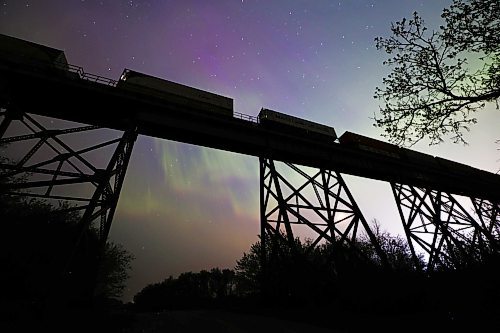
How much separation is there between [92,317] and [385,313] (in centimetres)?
743

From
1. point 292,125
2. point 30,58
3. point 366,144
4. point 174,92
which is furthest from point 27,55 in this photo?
point 366,144

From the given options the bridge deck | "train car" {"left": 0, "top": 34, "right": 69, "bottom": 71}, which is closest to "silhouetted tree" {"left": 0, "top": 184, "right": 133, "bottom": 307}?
the bridge deck

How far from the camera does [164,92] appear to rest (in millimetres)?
9828

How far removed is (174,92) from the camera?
33.4 ft

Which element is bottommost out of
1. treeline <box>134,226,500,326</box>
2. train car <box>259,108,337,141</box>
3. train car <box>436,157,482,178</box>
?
treeline <box>134,226,500,326</box>

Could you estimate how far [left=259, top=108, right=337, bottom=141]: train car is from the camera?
1165cm

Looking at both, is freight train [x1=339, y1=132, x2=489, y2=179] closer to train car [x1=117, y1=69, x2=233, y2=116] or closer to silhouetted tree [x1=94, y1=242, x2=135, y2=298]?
train car [x1=117, y1=69, x2=233, y2=116]

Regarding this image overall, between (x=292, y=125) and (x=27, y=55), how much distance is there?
415 inches

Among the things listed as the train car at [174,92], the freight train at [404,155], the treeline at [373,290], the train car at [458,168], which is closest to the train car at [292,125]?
the freight train at [404,155]

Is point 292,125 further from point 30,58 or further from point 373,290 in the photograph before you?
point 30,58

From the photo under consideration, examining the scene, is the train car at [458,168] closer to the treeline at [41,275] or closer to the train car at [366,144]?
the train car at [366,144]

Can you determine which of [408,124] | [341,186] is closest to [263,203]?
[341,186]

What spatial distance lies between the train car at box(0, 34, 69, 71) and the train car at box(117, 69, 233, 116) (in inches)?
83.1

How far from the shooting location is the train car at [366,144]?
43.8 ft
